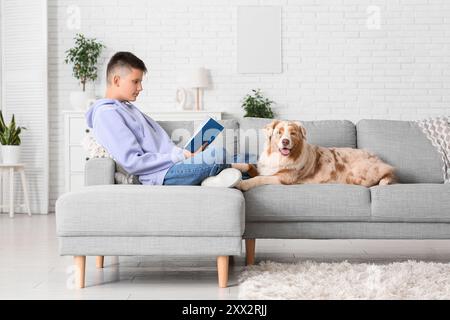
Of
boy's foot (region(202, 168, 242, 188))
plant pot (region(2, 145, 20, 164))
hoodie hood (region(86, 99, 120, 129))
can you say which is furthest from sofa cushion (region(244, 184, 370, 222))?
plant pot (region(2, 145, 20, 164))

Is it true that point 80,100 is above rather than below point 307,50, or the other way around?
below

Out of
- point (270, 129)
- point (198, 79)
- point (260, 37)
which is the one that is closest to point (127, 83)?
point (270, 129)

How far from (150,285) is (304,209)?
868 millimetres

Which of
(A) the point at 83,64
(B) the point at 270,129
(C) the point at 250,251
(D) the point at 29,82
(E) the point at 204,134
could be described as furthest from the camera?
(D) the point at 29,82

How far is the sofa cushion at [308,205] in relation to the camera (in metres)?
3.38

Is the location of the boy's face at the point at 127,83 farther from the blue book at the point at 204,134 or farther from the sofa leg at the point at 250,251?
the sofa leg at the point at 250,251

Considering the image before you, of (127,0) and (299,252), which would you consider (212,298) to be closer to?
(299,252)

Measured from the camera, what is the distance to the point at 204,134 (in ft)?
10.5

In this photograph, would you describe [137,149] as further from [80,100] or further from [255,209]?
[80,100]

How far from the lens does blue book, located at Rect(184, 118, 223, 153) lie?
10.5ft

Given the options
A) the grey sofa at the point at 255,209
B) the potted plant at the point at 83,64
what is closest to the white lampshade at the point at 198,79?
the potted plant at the point at 83,64

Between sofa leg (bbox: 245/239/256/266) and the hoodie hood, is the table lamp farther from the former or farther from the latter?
sofa leg (bbox: 245/239/256/266)

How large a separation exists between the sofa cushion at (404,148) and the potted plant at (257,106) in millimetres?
2370

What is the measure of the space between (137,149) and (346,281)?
1.17 metres
